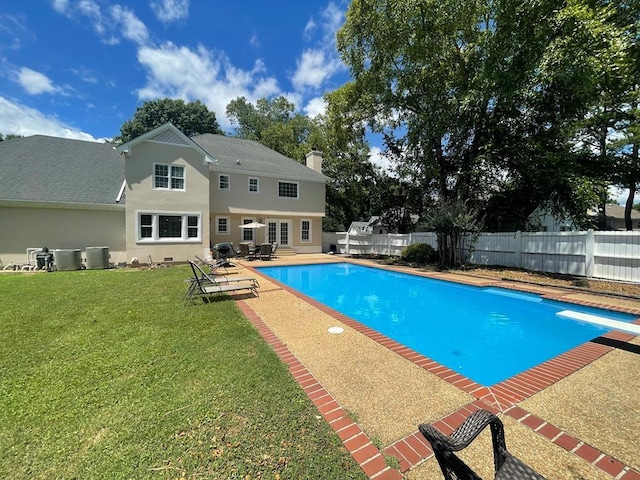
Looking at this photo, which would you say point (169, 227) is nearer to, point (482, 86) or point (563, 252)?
point (482, 86)

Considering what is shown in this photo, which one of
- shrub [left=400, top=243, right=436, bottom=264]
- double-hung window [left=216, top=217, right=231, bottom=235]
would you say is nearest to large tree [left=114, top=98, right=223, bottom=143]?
double-hung window [left=216, top=217, right=231, bottom=235]

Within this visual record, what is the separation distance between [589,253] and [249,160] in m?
20.5

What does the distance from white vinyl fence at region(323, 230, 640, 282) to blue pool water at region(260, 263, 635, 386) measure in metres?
3.57

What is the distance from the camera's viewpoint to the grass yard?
2.47 m

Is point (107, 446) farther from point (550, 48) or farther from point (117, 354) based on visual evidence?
point (550, 48)

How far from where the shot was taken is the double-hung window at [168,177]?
54.0 feet

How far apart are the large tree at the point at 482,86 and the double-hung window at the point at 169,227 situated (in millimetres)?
13305

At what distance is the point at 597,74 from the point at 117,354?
18.3 m

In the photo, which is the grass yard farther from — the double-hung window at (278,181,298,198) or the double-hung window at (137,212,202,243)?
the double-hung window at (278,181,298,198)

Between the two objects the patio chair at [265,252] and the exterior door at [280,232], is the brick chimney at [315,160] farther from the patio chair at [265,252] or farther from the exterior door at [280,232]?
the patio chair at [265,252]

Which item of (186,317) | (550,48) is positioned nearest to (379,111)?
(550,48)

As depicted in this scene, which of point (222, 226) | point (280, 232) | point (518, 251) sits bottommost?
point (518, 251)

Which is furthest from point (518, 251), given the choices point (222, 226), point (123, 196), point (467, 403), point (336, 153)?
point (123, 196)

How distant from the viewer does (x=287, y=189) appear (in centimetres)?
2280
